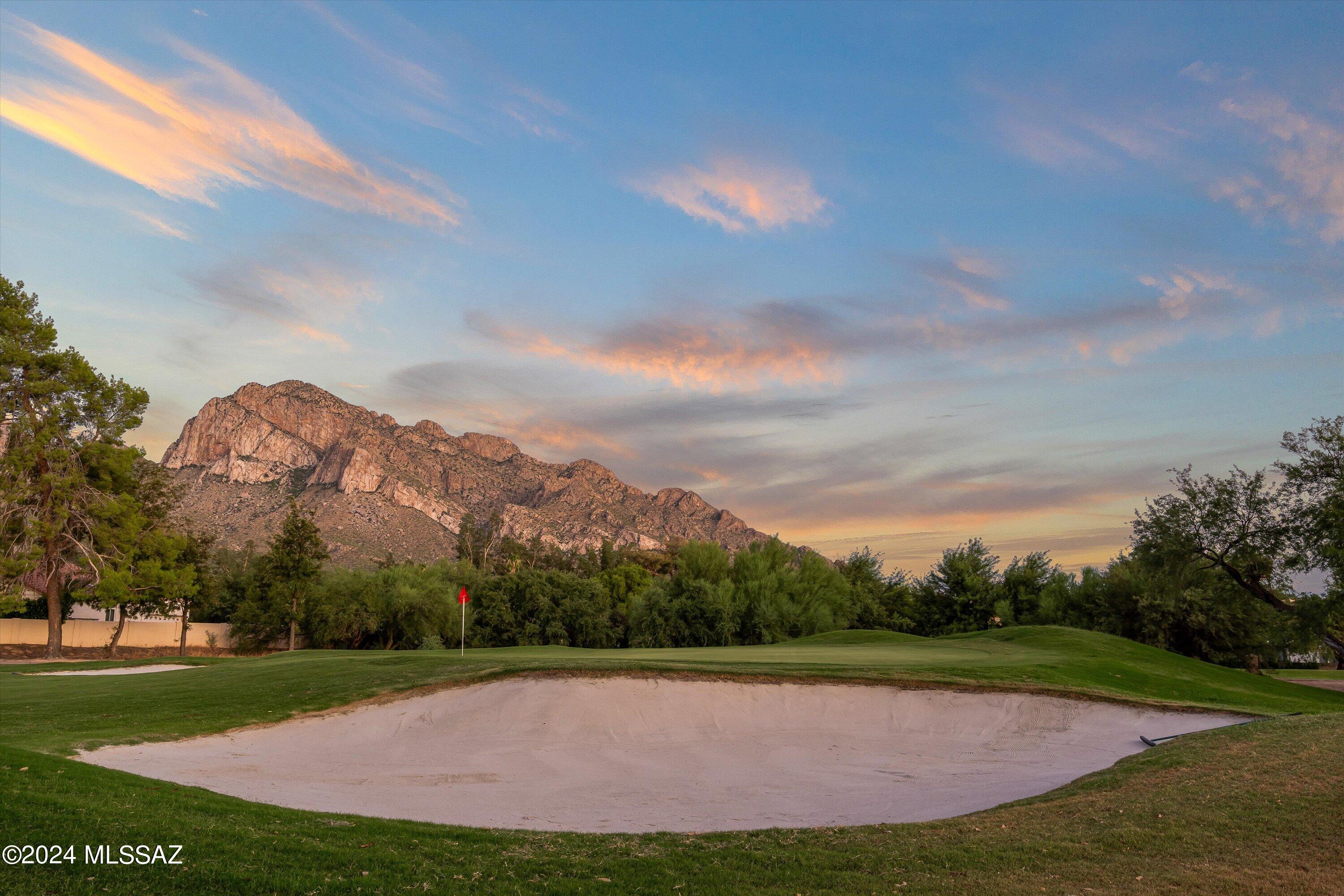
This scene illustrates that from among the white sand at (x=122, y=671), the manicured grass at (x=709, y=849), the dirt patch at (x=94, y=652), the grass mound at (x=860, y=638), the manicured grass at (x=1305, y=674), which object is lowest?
the dirt patch at (x=94, y=652)

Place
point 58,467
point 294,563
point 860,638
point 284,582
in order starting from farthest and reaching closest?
point 294,563 → point 284,582 → point 58,467 → point 860,638

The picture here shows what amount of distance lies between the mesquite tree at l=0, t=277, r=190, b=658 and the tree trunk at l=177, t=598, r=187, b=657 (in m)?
6.75

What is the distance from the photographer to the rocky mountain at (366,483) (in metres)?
107

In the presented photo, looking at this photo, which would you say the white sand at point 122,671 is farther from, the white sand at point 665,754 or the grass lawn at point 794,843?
the grass lawn at point 794,843

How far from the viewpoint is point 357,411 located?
482ft

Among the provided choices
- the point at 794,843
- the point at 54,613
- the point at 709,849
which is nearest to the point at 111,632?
the point at 54,613

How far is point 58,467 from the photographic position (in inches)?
1393

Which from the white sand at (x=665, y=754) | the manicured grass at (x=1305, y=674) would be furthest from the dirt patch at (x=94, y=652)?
the manicured grass at (x=1305, y=674)

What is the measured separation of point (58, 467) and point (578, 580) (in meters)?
32.5

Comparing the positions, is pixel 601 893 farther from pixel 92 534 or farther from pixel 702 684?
pixel 92 534

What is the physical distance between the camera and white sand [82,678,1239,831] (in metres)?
10.3

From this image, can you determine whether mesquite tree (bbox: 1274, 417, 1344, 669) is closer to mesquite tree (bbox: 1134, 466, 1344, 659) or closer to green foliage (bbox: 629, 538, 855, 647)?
mesquite tree (bbox: 1134, 466, 1344, 659)

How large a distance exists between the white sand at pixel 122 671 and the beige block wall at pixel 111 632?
52.5 feet

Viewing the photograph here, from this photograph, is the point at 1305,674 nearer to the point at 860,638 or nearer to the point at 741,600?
the point at 860,638
